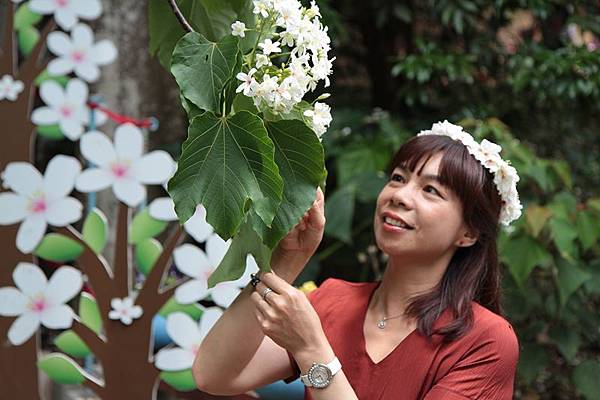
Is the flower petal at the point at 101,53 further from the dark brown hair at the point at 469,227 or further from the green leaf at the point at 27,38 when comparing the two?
the dark brown hair at the point at 469,227

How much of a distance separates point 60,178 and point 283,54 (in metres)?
1.43

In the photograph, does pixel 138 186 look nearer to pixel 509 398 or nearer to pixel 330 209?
pixel 330 209

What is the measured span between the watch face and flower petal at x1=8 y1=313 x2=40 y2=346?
134 cm

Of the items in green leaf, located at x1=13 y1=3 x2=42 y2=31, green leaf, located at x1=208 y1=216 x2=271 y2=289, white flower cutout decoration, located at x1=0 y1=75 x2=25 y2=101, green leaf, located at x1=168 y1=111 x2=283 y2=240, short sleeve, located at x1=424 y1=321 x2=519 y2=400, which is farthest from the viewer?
green leaf, located at x1=13 y1=3 x2=42 y2=31

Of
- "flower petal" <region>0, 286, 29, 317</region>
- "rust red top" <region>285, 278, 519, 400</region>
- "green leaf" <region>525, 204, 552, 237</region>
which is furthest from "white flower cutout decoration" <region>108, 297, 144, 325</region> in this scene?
"green leaf" <region>525, 204, 552, 237</region>

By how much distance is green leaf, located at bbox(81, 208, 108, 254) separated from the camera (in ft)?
8.24

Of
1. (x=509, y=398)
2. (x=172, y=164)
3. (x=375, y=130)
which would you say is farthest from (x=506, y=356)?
(x=375, y=130)

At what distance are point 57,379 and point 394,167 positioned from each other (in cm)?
124

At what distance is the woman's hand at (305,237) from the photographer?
1424mm

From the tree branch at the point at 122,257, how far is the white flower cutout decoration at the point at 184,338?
16cm

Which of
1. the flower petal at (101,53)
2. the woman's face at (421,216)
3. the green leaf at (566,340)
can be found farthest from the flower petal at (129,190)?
the green leaf at (566,340)

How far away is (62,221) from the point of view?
251 centimetres

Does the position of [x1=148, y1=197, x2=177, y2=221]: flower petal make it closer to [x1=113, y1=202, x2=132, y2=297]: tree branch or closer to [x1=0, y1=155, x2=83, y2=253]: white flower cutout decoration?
[x1=113, y1=202, x2=132, y2=297]: tree branch

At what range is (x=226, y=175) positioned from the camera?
1.19 m
